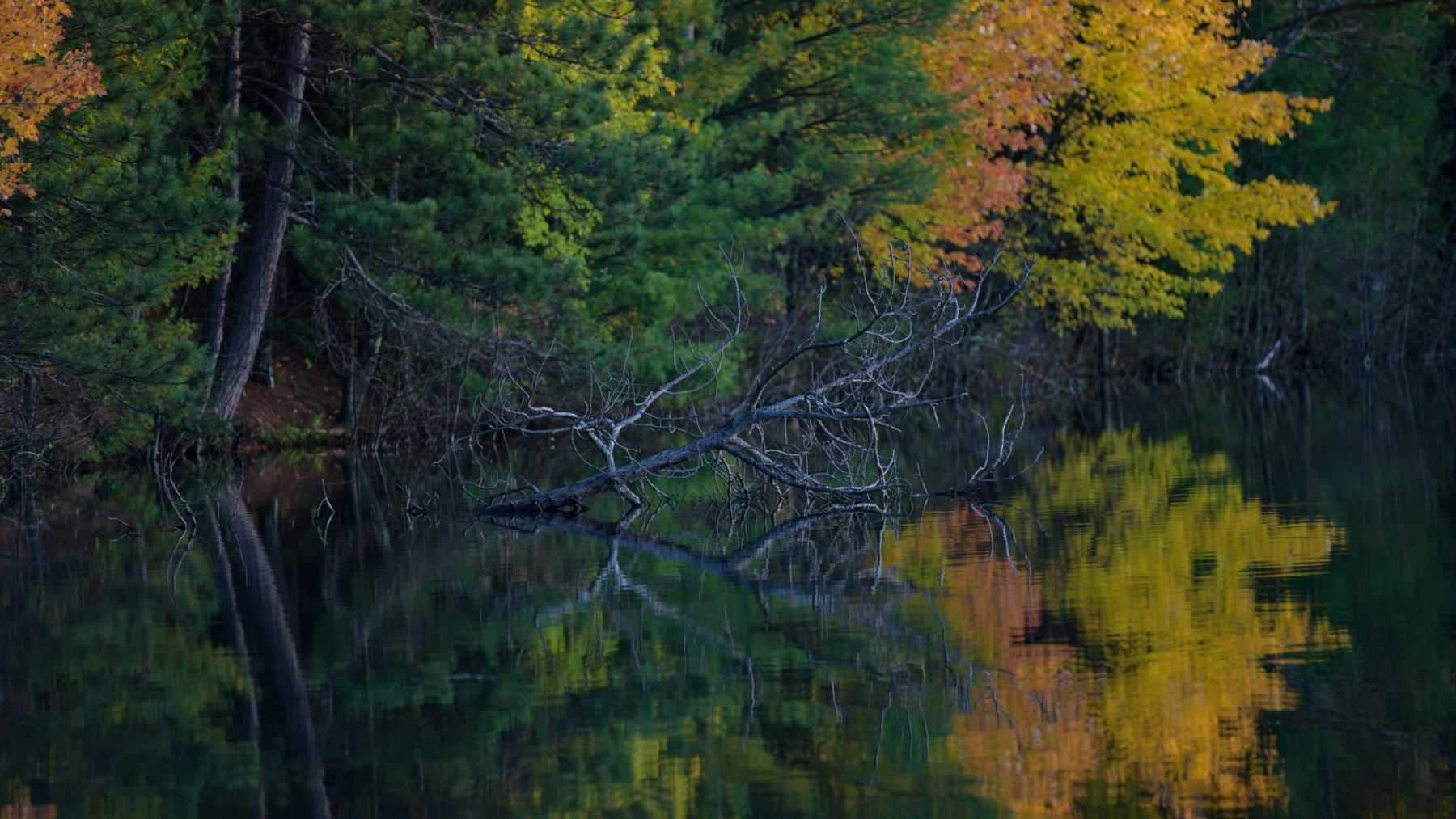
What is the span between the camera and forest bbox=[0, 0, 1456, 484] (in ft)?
57.3

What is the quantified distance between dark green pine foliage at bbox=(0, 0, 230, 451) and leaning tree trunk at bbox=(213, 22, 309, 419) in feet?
10.5

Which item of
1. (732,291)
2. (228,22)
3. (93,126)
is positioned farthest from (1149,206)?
(93,126)

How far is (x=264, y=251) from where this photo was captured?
76.2 ft

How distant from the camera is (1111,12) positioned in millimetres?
29297

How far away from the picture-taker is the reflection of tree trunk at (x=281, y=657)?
250 inches

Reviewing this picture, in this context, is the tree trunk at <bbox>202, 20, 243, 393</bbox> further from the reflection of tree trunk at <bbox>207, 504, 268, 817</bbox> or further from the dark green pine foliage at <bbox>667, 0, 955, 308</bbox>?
the reflection of tree trunk at <bbox>207, 504, 268, 817</bbox>

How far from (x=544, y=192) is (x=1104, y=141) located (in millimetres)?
11602

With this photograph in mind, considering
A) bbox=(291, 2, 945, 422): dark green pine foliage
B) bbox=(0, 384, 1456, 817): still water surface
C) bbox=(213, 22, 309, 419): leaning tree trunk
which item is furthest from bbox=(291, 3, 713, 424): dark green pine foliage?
bbox=(0, 384, 1456, 817): still water surface

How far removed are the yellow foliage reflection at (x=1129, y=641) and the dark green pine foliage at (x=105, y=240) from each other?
756 centimetres

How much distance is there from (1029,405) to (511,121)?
12.5m

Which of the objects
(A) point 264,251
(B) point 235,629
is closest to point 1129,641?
(B) point 235,629

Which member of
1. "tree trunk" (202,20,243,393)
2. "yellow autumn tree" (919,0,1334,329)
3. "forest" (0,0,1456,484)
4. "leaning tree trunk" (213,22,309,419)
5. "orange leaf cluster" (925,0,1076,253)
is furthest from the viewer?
"yellow autumn tree" (919,0,1334,329)

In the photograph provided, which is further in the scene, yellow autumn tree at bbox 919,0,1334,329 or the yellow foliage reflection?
yellow autumn tree at bbox 919,0,1334,329

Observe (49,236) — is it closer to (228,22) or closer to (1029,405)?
(228,22)
